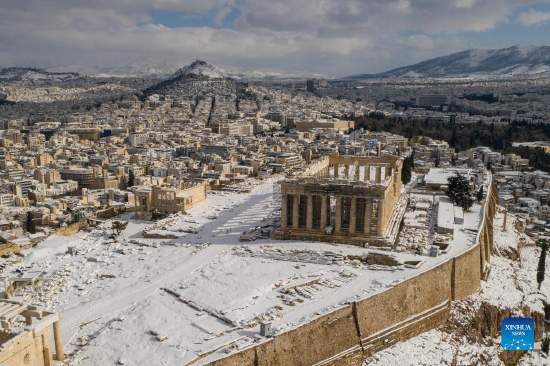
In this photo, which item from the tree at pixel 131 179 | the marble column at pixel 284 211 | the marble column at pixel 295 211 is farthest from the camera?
the tree at pixel 131 179

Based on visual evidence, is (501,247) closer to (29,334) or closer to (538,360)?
(538,360)

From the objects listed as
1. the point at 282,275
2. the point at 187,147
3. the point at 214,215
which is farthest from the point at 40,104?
the point at 282,275

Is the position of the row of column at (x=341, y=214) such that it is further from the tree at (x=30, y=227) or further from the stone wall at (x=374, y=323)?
the tree at (x=30, y=227)

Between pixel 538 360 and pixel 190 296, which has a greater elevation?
pixel 190 296

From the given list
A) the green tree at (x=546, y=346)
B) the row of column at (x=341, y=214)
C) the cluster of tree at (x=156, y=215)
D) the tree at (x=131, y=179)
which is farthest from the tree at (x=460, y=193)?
the tree at (x=131, y=179)

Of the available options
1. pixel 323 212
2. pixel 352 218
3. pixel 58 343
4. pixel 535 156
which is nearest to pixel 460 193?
pixel 352 218
